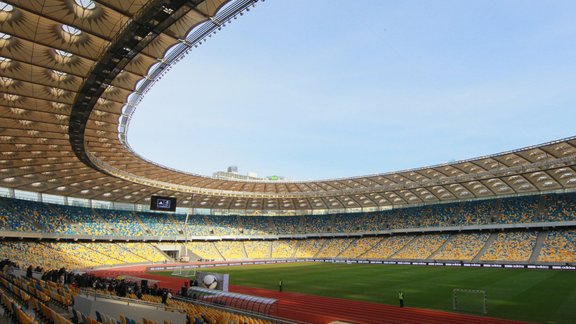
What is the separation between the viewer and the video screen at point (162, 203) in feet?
140

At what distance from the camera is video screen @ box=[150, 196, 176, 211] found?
42531 millimetres

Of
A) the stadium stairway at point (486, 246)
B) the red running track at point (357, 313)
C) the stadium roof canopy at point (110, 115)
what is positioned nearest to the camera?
the stadium roof canopy at point (110, 115)

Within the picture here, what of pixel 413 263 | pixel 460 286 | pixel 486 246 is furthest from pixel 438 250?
pixel 460 286

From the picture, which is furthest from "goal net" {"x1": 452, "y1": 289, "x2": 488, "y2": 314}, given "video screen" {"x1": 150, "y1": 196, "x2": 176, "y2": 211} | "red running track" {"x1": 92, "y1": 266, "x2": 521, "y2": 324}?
"video screen" {"x1": 150, "y1": 196, "x2": 176, "y2": 211}

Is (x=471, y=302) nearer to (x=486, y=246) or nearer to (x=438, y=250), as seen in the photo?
(x=486, y=246)

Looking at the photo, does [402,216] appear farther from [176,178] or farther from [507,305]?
[507,305]

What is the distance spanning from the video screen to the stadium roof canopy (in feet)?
15.0

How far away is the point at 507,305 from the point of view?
24125 millimetres

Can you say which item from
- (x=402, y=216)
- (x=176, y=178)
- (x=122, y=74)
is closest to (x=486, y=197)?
(x=402, y=216)

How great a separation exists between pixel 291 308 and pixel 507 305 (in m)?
13.5

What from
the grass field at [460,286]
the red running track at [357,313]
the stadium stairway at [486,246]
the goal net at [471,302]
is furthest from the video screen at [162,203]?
the stadium stairway at [486,246]

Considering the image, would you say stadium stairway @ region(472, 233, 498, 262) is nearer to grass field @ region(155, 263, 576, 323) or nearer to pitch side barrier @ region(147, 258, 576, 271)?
pitch side barrier @ region(147, 258, 576, 271)

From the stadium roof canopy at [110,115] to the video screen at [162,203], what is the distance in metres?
4.56

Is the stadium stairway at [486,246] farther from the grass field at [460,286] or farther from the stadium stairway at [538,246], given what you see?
the grass field at [460,286]
